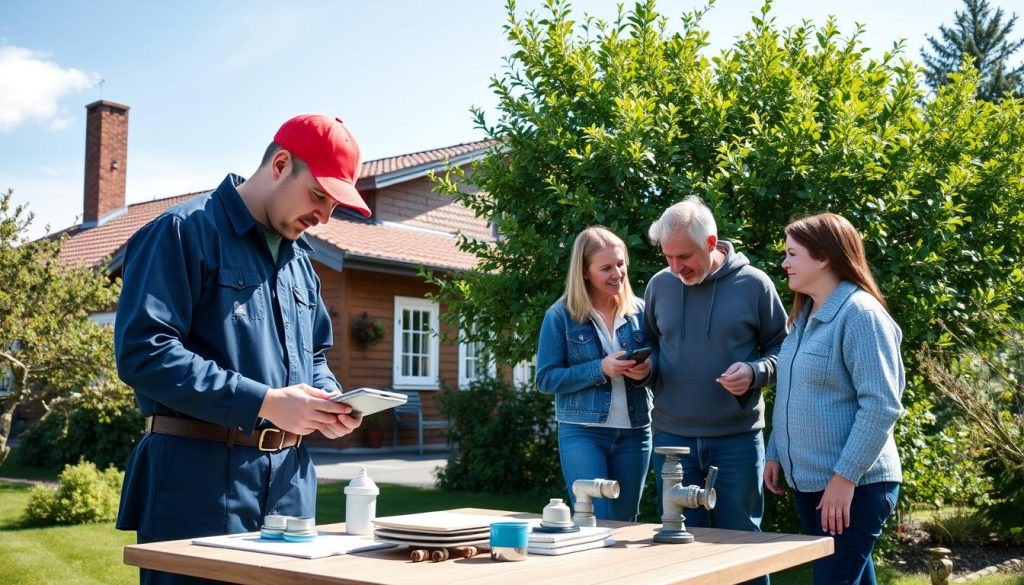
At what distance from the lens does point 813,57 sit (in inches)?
252

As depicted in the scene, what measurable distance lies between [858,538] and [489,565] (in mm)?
1586

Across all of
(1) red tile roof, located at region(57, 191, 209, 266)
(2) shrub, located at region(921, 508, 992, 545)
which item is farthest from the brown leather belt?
(1) red tile roof, located at region(57, 191, 209, 266)

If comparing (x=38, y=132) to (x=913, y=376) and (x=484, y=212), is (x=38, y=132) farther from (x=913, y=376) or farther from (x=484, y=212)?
(x=913, y=376)

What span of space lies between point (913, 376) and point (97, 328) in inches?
275

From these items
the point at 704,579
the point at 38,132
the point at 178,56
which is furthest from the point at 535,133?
the point at 38,132

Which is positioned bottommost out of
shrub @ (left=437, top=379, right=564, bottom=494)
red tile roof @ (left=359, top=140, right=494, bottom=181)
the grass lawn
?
the grass lawn

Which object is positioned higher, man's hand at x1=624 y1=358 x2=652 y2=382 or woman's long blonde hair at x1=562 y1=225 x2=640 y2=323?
woman's long blonde hair at x1=562 y1=225 x2=640 y2=323

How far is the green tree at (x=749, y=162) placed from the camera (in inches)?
226

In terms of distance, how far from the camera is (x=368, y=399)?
2.28 meters

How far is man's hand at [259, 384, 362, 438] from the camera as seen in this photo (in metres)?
2.35

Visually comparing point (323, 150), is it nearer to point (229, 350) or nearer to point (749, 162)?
point (229, 350)

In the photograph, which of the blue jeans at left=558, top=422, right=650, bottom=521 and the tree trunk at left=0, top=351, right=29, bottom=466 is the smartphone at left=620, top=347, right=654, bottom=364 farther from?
the tree trunk at left=0, top=351, right=29, bottom=466

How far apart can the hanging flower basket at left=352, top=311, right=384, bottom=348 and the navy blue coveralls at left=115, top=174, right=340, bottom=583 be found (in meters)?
12.5

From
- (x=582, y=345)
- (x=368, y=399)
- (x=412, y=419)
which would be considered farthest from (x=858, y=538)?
(x=412, y=419)
